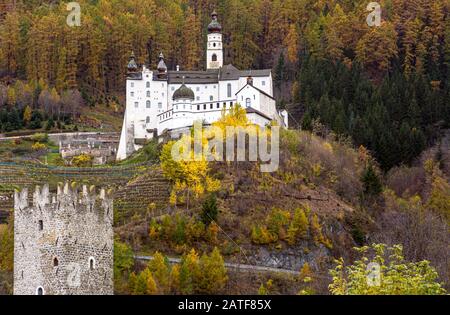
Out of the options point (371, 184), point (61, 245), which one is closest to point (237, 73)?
point (371, 184)

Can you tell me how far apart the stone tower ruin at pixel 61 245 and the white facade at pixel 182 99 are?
43320 mm

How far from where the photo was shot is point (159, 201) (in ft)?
271

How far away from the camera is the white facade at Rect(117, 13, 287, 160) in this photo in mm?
98812

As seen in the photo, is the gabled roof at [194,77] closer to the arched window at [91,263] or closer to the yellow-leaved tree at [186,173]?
the yellow-leaved tree at [186,173]

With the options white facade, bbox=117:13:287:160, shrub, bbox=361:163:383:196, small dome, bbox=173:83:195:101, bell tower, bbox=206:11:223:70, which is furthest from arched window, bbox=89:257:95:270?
bell tower, bbox=206:11:223:70

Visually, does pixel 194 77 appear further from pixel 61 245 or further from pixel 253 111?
pixel 61 245

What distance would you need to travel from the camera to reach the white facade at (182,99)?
98812mm

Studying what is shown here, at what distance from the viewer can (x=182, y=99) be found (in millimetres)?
99812

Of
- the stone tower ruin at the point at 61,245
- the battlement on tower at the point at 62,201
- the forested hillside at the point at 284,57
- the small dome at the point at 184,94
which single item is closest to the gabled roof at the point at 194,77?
the small dome at the point at 184,94

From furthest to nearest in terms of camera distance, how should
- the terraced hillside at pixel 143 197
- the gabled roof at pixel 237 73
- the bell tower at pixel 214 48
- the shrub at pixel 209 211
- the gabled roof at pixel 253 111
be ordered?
the bell tower at pixel 214 48
the gabled roof at pixel 237 73
the gabled roof at pixel 253 111
the terraced hillside at pixel 143 197
the shrub at pixel 209 211

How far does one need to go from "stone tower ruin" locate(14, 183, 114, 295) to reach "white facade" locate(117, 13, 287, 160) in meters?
43.3

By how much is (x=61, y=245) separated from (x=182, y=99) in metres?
47.1

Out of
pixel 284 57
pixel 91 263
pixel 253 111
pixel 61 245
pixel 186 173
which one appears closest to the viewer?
pixel 61 245
